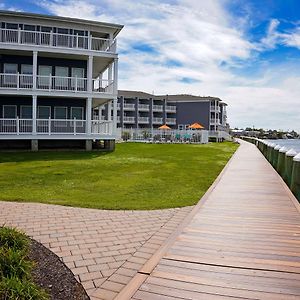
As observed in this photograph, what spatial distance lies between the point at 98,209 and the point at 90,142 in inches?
674

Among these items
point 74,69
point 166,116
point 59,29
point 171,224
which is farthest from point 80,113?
point 166,116

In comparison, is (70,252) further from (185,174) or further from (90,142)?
(90,142)

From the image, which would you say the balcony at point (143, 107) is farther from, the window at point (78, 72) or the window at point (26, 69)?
the window at point (26, 69)

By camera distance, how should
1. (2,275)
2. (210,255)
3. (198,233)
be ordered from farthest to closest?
(198,233) → (210,255) → (2,275)

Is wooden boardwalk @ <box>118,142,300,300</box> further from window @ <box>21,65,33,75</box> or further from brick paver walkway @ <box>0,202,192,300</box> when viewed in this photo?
window @ <box>21,65,33,75</box>

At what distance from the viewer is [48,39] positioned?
85.9 ft

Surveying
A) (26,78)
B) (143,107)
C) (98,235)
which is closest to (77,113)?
(26,78)

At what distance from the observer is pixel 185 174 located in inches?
576

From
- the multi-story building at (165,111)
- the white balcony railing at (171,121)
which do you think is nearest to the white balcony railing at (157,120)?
the multi-story building at (165,111)

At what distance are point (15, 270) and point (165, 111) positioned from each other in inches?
2846

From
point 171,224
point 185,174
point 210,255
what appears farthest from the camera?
point 185,174

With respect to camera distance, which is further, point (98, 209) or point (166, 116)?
point (166, 116)

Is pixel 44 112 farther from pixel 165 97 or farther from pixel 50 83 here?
pixel 165 97

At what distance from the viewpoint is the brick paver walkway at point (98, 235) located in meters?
4.63
